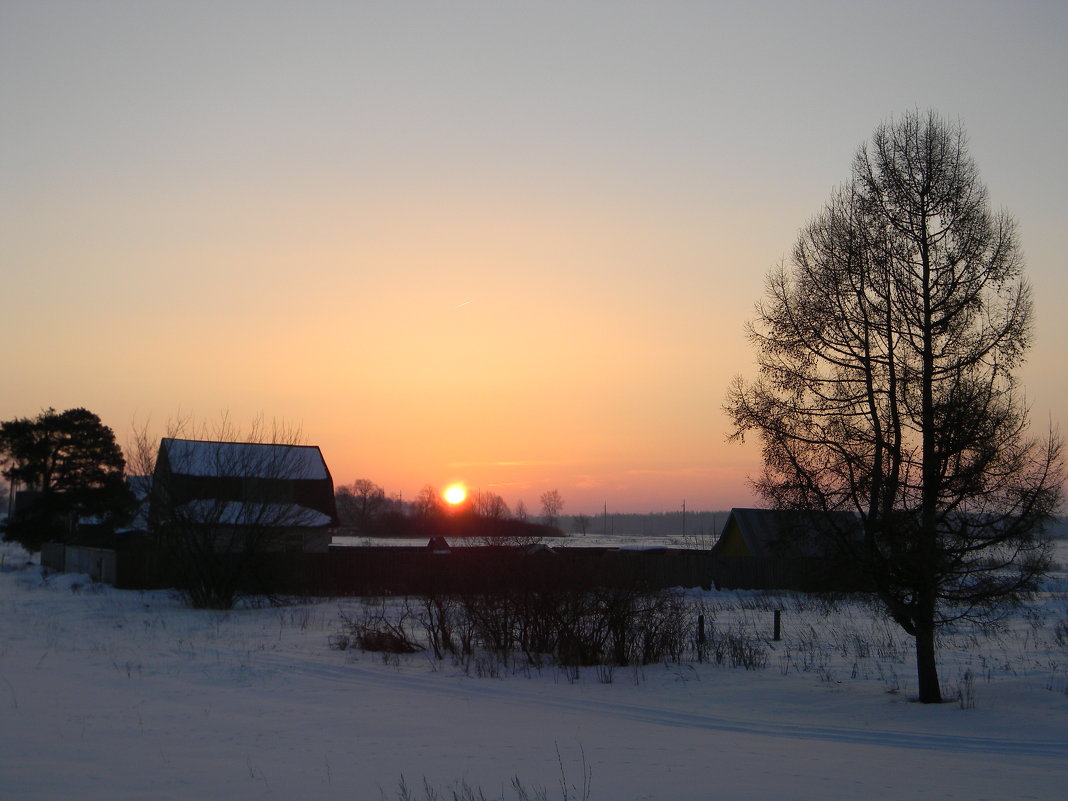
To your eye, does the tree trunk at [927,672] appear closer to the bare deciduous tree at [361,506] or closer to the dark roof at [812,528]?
the dark roof at [812,528]

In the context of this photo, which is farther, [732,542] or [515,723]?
[732,542]

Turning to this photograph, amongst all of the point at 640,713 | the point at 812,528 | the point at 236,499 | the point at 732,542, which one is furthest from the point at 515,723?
the point at 732,542

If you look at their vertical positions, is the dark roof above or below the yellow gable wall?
above

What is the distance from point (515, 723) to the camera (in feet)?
36.3

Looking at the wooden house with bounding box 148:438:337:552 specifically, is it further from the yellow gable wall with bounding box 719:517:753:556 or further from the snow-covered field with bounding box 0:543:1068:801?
the yellow gable wall with bounding box 719:517:753:556

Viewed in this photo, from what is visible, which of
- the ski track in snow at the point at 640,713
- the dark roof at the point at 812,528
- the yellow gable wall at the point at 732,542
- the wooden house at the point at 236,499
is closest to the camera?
the ski track in snow at the point at 640,713

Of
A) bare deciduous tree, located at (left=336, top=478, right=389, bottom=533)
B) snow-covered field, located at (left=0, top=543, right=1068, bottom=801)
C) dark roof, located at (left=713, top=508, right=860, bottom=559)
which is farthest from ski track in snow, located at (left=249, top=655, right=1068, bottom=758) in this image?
bare deciduous tree, located at (left=336, top=478, right=389, bottom=533)

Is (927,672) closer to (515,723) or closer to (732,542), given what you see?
(515,723)

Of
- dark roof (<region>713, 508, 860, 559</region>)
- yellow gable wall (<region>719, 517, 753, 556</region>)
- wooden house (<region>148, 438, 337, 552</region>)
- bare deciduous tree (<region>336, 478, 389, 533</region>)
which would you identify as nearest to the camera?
dark roof (<region>713, 508, 860, 559</region>)

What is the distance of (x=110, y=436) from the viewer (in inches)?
2099

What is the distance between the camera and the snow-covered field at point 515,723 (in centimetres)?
804

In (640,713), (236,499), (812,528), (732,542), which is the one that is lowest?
(640,713)

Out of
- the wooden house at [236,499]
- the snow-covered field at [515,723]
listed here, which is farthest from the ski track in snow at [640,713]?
the wooden house at [236,499]

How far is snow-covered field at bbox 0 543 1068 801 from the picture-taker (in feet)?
26.4
